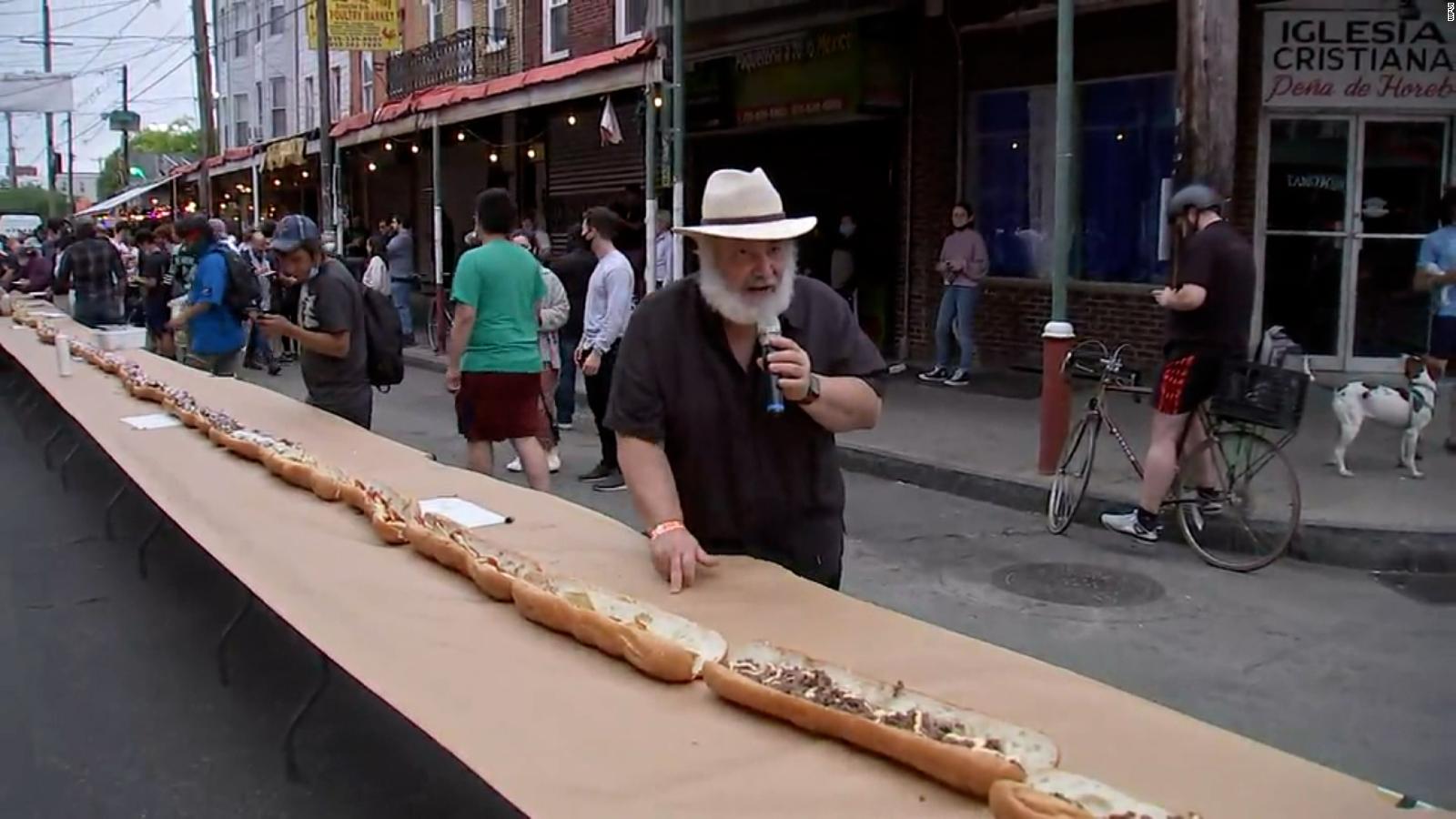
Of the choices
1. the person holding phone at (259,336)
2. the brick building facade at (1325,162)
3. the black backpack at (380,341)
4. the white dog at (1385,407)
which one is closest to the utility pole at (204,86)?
the person holding phone at (259,336)

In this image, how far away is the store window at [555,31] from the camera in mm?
21844

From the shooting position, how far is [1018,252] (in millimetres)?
14945

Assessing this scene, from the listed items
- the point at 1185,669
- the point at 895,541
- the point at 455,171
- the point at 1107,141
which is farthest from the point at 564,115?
the point at 1185,669

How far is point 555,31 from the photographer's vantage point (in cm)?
2217

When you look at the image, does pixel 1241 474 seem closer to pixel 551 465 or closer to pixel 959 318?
pixel 551 465

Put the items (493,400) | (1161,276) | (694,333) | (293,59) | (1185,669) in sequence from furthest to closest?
(293,59), (1161,276), (493,400), (1185,669), (694,333)

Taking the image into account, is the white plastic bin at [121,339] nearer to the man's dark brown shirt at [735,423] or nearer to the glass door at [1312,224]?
the man's dark brown shirt at [735,423]

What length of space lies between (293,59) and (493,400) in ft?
105

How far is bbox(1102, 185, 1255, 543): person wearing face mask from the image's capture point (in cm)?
728

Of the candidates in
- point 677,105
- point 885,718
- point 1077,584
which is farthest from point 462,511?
point 677,105

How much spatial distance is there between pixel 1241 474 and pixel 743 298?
4.99m

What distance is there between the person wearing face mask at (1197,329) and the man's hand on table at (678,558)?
4.76 metres

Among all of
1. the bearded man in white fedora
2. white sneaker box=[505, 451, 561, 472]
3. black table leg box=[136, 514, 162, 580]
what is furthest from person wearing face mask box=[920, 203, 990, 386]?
the bearded man in white fedora

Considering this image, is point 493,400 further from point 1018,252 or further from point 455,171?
point 455,171
